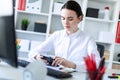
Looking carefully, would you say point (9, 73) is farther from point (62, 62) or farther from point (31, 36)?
point (31, 36)

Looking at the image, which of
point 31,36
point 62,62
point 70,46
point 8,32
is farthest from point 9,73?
point 31,36

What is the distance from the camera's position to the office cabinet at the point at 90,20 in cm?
342

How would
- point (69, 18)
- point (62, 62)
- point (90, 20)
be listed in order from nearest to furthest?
point (62, 62)
point (69, 18)
point (90, 20)

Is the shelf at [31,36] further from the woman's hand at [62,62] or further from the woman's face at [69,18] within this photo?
the woman's hand at [62,62]

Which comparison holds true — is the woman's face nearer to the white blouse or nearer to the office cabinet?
the white blouse

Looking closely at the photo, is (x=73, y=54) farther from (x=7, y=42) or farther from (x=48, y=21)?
(x=48, y=21)

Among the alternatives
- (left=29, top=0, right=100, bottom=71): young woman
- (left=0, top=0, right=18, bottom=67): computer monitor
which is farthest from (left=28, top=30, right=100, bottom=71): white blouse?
(left=0, top=0, right=18, bottom=67): computer monitor

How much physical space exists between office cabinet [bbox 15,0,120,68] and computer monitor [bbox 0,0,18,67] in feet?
7.42

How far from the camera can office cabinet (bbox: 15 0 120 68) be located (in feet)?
11.2

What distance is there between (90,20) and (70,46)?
1658 millimetres

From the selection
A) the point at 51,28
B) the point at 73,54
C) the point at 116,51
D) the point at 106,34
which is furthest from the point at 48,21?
the point at 73,54

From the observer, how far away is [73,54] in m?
2.02

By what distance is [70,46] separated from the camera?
81.4 inches

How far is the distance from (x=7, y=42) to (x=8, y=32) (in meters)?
0.05
